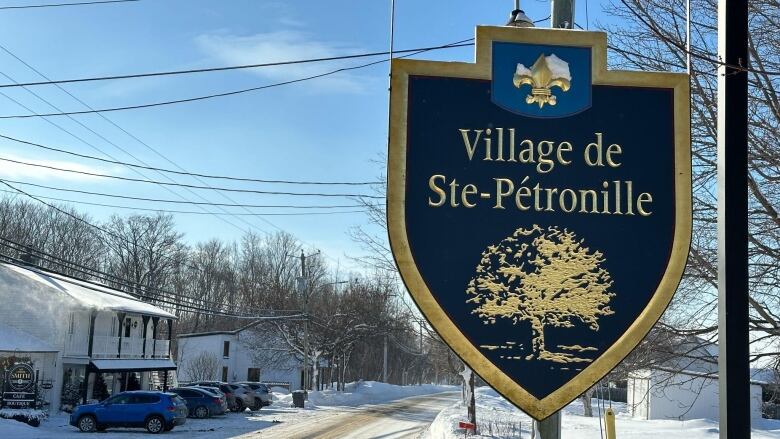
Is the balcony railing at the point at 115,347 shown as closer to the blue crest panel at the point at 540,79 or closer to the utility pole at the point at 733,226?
the blue crest panel at the point at 540,79

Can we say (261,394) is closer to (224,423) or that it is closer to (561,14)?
(224,423)

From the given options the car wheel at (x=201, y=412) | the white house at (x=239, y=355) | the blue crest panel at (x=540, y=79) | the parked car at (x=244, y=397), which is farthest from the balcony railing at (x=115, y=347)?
the blue crest panel at (x=540, y=79)

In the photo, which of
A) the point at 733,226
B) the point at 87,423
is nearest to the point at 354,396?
the point at 87,423

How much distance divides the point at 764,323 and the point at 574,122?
8.17m

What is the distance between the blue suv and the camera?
2708 cm

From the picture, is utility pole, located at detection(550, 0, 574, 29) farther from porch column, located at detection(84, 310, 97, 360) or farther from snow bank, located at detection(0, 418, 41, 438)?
porch column, located at detection(84, 310, 97, 360)

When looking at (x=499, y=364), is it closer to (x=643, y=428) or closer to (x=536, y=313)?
(x=536, y=313)

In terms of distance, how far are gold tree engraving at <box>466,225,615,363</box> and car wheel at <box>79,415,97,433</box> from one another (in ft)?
89.0

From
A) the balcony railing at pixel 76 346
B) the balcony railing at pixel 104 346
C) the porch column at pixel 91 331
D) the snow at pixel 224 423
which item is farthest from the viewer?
the balcony railing at pixel 104 346

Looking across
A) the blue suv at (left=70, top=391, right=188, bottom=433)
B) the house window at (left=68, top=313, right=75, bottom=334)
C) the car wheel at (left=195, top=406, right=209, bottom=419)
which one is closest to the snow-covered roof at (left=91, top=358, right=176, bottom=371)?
the house window at (left=68, top=313, right=75, bottom=334)

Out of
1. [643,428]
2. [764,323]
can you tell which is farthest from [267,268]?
[764,323]

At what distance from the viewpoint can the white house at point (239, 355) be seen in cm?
5881

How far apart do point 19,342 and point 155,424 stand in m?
9.56

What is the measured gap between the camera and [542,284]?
307cm
